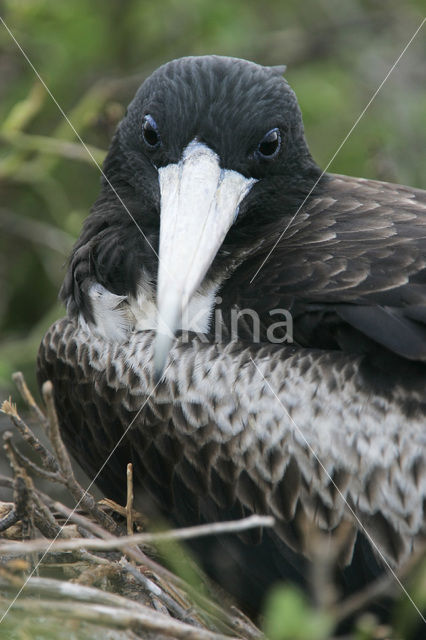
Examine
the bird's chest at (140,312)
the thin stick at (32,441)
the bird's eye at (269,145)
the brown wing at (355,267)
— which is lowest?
the thin stick at (32,441)

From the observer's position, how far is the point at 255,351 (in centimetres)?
323

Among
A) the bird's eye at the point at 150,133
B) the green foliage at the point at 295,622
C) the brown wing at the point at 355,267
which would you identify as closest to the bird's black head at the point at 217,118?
the bird's eye at the point at 150,133

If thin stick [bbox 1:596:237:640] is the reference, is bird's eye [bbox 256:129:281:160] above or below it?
above

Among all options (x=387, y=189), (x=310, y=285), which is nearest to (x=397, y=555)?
(x=310, y=285)

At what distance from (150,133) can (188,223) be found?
606mm

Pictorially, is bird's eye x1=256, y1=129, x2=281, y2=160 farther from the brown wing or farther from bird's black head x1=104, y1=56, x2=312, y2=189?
the brown wing

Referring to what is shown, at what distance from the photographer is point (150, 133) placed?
12.1 feet

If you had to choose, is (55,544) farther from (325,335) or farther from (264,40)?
(264,40)

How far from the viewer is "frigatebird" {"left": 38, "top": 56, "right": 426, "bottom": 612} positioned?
3.08 metres

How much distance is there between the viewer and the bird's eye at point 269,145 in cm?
371

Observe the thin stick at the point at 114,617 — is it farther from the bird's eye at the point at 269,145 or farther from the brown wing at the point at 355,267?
the bird's eye at the point at 269,145

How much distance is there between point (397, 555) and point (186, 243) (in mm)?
1150

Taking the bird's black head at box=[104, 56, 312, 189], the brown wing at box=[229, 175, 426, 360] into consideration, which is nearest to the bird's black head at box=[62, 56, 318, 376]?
the bird's black head at box=[104, 56, 312, 189]

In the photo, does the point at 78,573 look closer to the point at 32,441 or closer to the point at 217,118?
the point at 32,441
